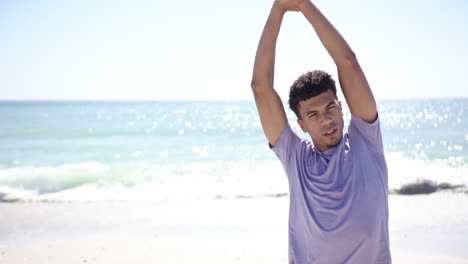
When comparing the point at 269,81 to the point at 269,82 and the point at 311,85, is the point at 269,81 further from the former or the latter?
the point at 311,85

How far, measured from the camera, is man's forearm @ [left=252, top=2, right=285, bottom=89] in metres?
2.15

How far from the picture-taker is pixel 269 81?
2152 millimetres

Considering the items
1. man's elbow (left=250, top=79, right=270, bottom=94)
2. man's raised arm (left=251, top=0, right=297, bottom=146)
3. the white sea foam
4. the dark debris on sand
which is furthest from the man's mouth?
the dark debris on sand

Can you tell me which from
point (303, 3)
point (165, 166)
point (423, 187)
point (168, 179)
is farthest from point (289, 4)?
point (165, 166)

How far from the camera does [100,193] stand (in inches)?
419

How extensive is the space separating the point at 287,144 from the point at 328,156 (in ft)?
0.70

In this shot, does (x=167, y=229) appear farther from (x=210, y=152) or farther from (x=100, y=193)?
(x=210, y=152)

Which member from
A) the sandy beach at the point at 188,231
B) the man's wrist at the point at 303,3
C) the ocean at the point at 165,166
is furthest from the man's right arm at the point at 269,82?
the ocean at the point at 165,166

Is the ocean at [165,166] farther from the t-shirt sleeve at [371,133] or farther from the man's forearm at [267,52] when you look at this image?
the t-shirt sleeve at [371,133]

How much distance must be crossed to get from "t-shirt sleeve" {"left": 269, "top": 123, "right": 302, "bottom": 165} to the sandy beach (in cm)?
367

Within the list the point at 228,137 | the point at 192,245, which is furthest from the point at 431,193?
the point at 228,137

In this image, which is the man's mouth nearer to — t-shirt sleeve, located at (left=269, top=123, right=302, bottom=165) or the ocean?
t-shirt sleeve, located at (left=269, top=123, right=302, bottom=165)

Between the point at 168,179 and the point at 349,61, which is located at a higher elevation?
the point at 349,61

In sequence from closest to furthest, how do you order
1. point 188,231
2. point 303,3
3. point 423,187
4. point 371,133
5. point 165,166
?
point 371,133 → point 303,3 → point 188,231 → point 423,187 → point 165,166
